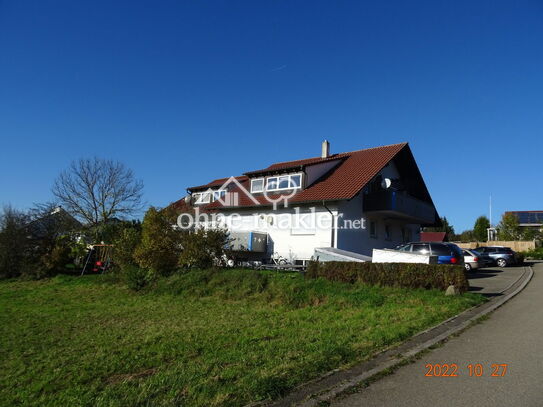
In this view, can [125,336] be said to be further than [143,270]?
No

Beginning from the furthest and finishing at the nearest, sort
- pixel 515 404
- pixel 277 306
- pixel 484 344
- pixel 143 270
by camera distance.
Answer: pixel 143 270
pixel 277 306
pixel 484 344
pixel 515 404

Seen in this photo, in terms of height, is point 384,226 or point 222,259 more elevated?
point 384,226

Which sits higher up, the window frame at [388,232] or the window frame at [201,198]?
the window frame at [201,198]

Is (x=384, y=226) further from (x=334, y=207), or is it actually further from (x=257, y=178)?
(x=257, y=178)

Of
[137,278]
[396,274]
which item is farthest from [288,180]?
[396,274]

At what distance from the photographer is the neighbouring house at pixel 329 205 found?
821 inches

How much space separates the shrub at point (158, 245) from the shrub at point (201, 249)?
63 cm

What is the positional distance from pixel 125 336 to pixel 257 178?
17263 mm

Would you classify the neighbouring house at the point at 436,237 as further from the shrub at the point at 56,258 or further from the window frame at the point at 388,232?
the shrub at the point at 56,258

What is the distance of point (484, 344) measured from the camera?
6199mm

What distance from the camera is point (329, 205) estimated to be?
2075 centimetres

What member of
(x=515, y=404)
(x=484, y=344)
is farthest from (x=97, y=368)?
(x=484, y=344)

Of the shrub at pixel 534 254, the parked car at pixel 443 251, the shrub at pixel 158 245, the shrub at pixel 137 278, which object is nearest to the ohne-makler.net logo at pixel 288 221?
the shrub at pixel 158 245
